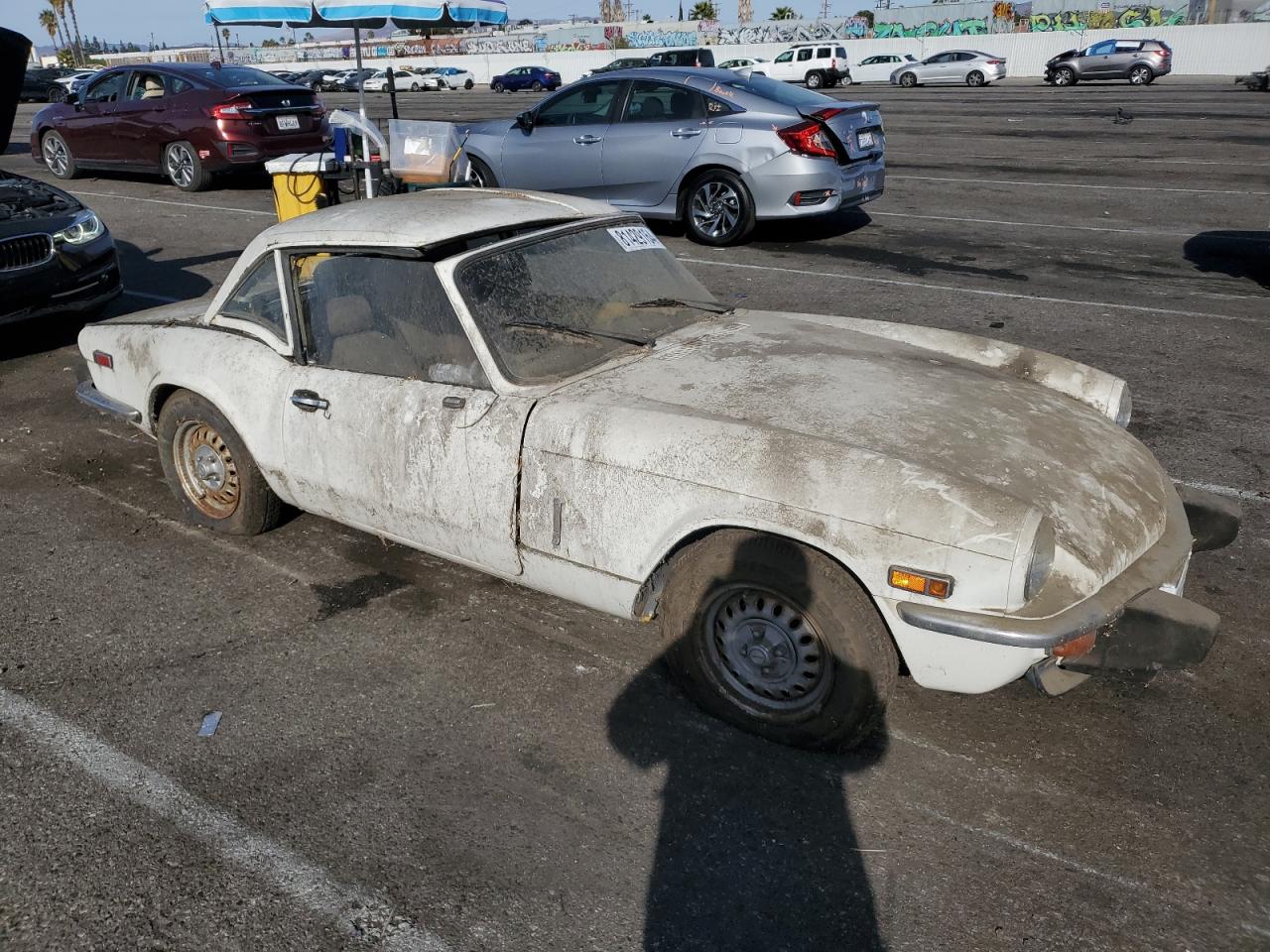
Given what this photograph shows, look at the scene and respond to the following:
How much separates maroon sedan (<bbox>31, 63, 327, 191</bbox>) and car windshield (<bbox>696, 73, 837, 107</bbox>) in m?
6.83

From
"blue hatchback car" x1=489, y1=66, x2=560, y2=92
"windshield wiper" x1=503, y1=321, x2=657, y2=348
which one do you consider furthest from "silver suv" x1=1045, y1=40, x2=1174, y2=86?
"windshield wiper" x1=503, y1=321, x2=657, y2=348

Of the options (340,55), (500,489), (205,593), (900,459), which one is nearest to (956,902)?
(900,459)

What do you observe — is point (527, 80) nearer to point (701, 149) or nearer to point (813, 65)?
point (813, 65)

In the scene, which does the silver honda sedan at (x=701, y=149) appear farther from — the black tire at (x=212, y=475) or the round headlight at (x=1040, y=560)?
the round headlight at (x=1040, y=560)

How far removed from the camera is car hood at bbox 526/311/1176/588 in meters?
2.91

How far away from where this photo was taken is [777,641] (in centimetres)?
318

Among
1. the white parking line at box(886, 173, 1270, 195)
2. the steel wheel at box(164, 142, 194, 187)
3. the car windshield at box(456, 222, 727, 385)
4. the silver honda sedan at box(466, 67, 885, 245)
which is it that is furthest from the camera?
the steel wheel at box(164, 142, 194, 187)

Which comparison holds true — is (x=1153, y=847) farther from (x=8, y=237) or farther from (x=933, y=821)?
(x=8, y=237)

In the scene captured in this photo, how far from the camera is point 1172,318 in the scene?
7984 millimetres

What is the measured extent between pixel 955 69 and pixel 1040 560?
139ft

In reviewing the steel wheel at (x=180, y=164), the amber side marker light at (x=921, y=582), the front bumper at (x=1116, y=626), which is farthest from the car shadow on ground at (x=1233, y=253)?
the steel wheel at (x=180, y=164)

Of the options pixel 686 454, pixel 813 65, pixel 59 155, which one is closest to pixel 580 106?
pixel 686 454

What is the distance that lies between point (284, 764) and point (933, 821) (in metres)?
2.01

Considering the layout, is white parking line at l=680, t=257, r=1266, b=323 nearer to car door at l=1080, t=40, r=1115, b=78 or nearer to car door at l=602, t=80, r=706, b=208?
car door at l=602, t=80, r=706, b=208
